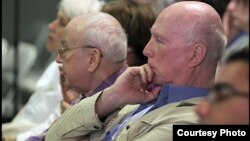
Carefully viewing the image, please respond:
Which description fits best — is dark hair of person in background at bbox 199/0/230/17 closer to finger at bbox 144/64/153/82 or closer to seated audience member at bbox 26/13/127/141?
seated audience member at bbox 26/13/127/141

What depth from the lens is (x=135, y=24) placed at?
343cm

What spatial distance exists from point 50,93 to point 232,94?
3316mm

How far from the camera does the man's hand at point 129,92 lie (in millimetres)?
2766

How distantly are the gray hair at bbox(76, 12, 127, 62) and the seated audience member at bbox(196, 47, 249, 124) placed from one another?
185cm

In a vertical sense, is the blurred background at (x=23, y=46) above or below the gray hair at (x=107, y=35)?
below

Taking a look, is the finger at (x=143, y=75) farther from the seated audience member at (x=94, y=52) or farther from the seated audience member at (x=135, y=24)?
the seated audience member at (x=135, y=24)

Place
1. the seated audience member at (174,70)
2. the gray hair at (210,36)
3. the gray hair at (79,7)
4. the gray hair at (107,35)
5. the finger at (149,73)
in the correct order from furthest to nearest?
the gray hair at (79,7)
the gray hair at (107,35)
the finger at (149,73)
the gray hair at (210,36)
the seated audience member at (174,70)

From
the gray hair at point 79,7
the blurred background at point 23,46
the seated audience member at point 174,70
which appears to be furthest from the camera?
the blurred background at point 23,46

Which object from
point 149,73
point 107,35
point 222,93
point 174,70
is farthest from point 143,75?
point 222,93

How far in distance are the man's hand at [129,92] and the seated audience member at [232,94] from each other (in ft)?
4.56

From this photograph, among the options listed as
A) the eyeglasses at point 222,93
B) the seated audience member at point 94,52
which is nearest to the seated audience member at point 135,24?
the seated audience member at point 94,52

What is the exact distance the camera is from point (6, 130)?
14.6ft

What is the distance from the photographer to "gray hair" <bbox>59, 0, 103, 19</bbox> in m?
4.25

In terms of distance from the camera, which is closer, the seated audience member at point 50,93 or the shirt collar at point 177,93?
the shirt collar at point 177,93
